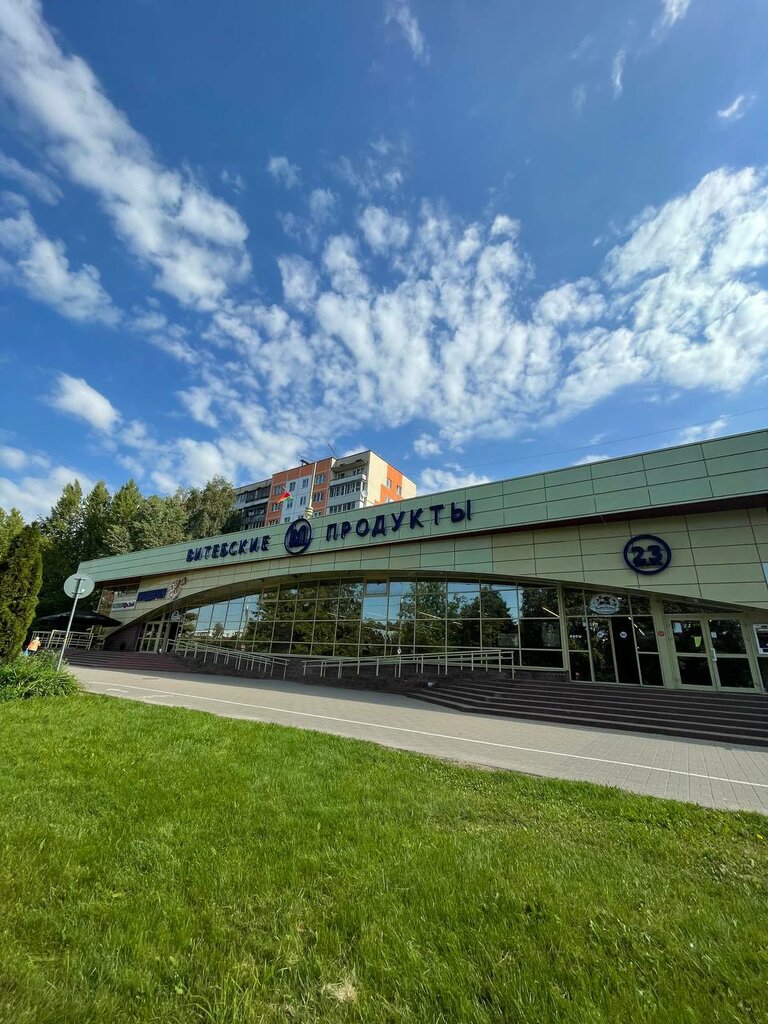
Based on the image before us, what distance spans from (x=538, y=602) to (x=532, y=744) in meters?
10.00

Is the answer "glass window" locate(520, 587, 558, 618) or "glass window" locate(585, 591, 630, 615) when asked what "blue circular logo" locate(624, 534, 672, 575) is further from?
"glass window" locate(520, 587, 558, 618)

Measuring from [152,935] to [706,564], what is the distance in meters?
17.1

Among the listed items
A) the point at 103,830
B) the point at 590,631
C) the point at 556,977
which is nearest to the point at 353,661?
the point at 590,631

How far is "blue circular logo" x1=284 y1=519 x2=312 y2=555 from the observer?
24891 millimetres

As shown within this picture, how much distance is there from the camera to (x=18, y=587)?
33.4 ft

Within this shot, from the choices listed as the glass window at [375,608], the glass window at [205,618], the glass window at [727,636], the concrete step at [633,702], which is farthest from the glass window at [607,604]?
the glass window at [205,618]

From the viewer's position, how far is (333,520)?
24359 mm

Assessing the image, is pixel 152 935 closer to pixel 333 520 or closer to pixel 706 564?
pixel 706 564

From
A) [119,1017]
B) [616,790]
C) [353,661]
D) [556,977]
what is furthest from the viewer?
[353,661]

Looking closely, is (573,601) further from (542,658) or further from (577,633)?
(542,658)

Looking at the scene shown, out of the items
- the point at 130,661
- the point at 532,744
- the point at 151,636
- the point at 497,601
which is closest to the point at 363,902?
the point at 532,744

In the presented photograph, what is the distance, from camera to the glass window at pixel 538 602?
17.8 m

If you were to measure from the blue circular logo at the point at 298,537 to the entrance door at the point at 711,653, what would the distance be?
1742cm

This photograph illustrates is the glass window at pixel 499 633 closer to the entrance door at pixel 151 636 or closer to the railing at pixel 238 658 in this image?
the railing at pixel 238 658
